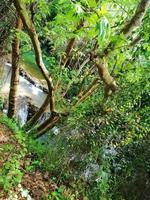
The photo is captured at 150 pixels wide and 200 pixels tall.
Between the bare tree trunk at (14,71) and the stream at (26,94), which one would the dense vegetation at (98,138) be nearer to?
the bare tree trunk at (14,71)

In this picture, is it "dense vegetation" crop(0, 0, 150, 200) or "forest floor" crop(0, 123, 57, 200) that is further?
"dense vegetation" crop(0, 0, 150, 200)

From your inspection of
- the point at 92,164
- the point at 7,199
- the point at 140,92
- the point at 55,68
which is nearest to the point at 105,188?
the point at 92,164

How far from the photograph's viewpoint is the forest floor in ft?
16.2

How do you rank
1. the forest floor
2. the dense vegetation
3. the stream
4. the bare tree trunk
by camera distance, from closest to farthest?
1. the forest floor
2. the dense vegetation
3. the bare tree trunk
4. the stream

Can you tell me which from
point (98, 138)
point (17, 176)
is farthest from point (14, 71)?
point (17, 176)

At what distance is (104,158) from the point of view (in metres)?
6.67

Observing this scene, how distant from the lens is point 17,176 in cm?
519

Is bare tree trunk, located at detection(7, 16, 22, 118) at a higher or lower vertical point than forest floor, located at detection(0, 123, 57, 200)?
higher

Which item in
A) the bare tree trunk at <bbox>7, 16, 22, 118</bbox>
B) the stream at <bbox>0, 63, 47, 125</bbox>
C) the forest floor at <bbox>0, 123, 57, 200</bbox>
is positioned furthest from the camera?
the stream at <bbox>0, 63, 47, 125</bbox>

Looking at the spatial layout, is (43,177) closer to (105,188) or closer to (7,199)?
(105,188)

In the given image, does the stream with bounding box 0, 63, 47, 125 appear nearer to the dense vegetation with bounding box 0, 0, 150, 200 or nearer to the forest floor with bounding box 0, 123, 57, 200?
the dense vegetation with bounding box 0, 0, 150, 200

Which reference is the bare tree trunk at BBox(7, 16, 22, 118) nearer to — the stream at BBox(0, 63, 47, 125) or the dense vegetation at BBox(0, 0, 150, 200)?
the dense vegetation at BBox(0, 0, 150, 200)

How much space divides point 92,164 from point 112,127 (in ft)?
2.32

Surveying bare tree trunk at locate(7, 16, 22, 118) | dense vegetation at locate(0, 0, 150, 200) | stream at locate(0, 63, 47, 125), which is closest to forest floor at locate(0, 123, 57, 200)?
dense vegetation at locate(0, 0, 150, 200)
